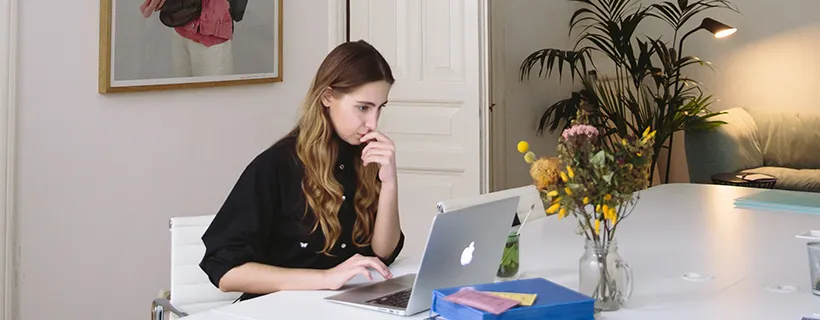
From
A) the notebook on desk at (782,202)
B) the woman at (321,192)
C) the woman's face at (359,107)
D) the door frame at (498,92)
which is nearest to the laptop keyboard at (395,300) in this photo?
the woman at (321,192)

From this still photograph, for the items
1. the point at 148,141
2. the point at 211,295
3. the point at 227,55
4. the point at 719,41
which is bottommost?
the point at 211,295

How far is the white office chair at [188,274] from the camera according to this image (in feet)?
7.96

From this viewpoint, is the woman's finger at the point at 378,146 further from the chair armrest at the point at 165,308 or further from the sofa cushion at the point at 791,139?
the sofa cushion at the point at 791,139

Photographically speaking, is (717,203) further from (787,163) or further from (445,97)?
(787,163)

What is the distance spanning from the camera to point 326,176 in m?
2.33

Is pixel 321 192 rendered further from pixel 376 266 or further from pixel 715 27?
pixel 715 27

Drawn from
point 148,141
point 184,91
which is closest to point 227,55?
point 184,91

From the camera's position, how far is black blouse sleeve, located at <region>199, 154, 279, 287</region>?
2176mm

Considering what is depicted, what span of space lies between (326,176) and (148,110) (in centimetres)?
174

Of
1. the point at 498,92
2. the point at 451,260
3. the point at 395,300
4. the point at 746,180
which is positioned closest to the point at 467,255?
the point at 451,260

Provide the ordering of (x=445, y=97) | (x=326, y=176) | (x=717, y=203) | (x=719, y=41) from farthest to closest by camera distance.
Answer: (x=719, y=41)
(x=445, y=97)
(x=717, y=203)
(x=326, y=176)

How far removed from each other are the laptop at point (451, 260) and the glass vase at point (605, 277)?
183mm

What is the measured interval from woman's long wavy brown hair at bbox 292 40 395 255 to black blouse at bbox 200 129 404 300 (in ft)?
0.07

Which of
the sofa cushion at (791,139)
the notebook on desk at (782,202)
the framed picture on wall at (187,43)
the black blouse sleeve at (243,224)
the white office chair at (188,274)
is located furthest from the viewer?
the sofa cushion at (791,139)
